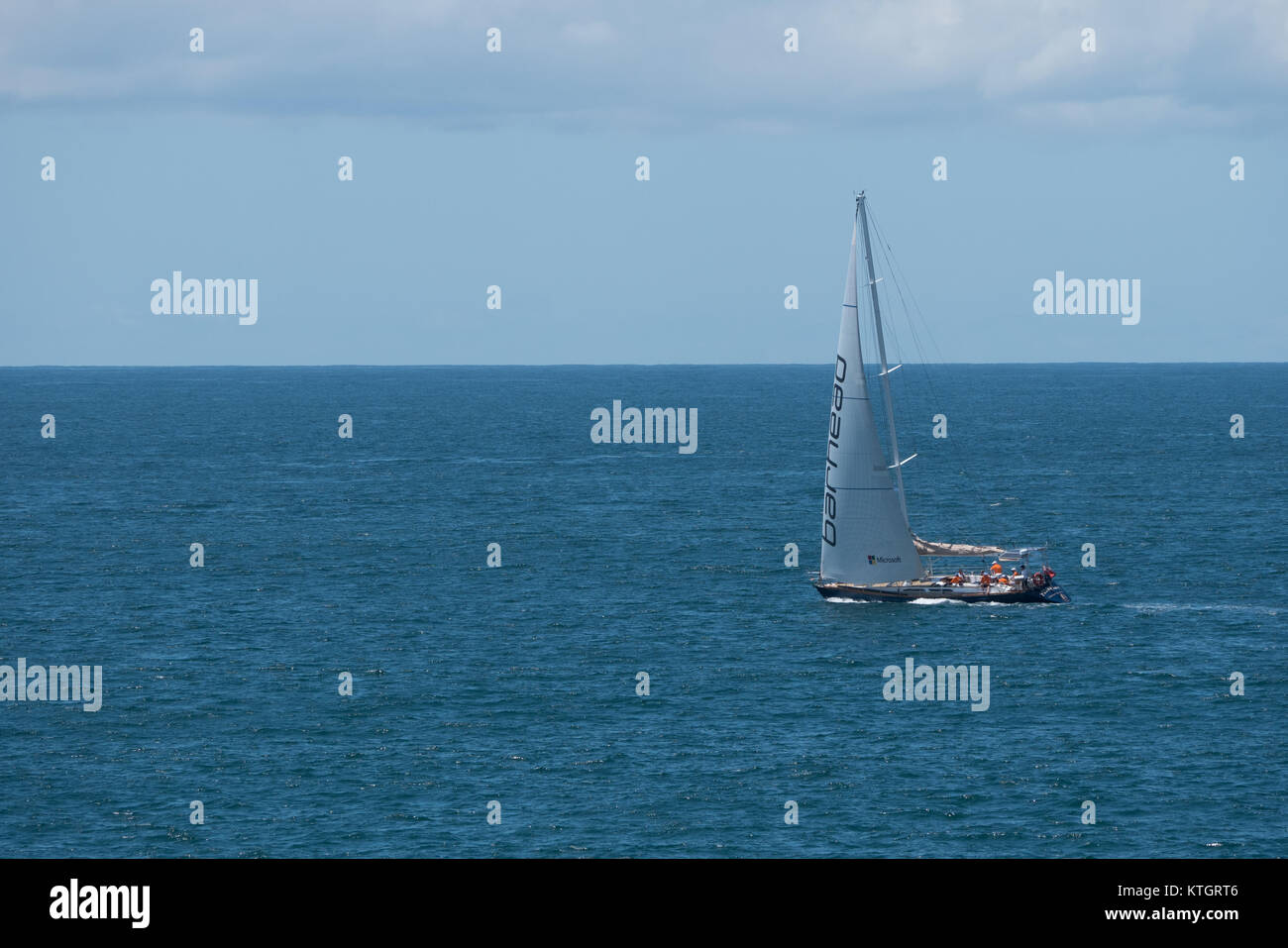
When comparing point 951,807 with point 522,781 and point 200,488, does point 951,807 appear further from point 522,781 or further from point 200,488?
point 200,488

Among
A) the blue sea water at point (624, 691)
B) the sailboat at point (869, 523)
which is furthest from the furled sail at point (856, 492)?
the blue sea water at point (624, 691)

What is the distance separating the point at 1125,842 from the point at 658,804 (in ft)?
53.6

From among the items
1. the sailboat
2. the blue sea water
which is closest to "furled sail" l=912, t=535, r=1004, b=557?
the sailboat

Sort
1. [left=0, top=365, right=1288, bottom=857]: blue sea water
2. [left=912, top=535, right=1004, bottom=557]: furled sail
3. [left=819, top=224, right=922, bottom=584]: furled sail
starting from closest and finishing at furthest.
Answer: [left=0, top=365, right=1288, bottom=857]: blue sea water
[left=819, top=224, right=922, bottom=584]: furled sail
[left=912, top=535, right=1004, bottom=557]: furled sail

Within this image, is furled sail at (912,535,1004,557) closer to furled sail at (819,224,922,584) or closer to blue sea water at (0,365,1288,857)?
furled sail at (819,224,922,584)

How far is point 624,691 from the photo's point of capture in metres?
68.6

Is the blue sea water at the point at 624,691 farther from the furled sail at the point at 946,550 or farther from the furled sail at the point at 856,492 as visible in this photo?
the furled sail at the point at 946,550

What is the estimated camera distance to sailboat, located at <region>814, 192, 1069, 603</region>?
78312mm

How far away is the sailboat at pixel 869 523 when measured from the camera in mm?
78312

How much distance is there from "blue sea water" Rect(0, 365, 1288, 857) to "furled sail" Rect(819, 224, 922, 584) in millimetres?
2639

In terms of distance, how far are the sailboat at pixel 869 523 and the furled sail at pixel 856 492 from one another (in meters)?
0.05

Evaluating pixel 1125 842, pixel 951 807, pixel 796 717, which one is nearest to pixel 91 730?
pixel 796 717

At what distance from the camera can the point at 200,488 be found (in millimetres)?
157000

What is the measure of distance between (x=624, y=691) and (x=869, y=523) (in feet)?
65.1
